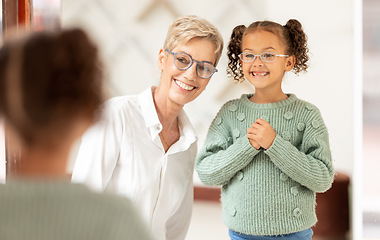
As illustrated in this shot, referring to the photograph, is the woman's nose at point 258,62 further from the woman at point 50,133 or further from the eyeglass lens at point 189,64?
the woman at point 50,133

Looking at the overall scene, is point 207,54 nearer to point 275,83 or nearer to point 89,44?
point 275,83

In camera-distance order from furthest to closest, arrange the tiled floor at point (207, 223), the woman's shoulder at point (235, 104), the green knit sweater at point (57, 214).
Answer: the tiled floor at point (207, 223), the woman's shoulder at point (235, 104), the green knit sweater at point (57, 214)

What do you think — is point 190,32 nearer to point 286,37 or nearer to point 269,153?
point 286,37

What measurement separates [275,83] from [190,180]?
0.32 meters

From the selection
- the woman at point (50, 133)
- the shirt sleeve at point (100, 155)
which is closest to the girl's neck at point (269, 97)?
the shirt sleeve at point (100, 155)

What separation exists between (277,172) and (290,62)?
229 mm

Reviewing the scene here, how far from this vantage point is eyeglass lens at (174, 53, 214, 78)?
971mm

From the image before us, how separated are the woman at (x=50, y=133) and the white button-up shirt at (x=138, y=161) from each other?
47cm

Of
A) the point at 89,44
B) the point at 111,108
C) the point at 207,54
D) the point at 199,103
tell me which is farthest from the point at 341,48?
the point at 89,44

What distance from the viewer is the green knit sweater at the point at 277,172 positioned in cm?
85

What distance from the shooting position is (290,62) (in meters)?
0.94

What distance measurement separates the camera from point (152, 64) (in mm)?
1606

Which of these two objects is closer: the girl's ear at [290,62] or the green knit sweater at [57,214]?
the green knit sweater at [57,214]

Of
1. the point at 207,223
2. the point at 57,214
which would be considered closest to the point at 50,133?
the point at 57,214
